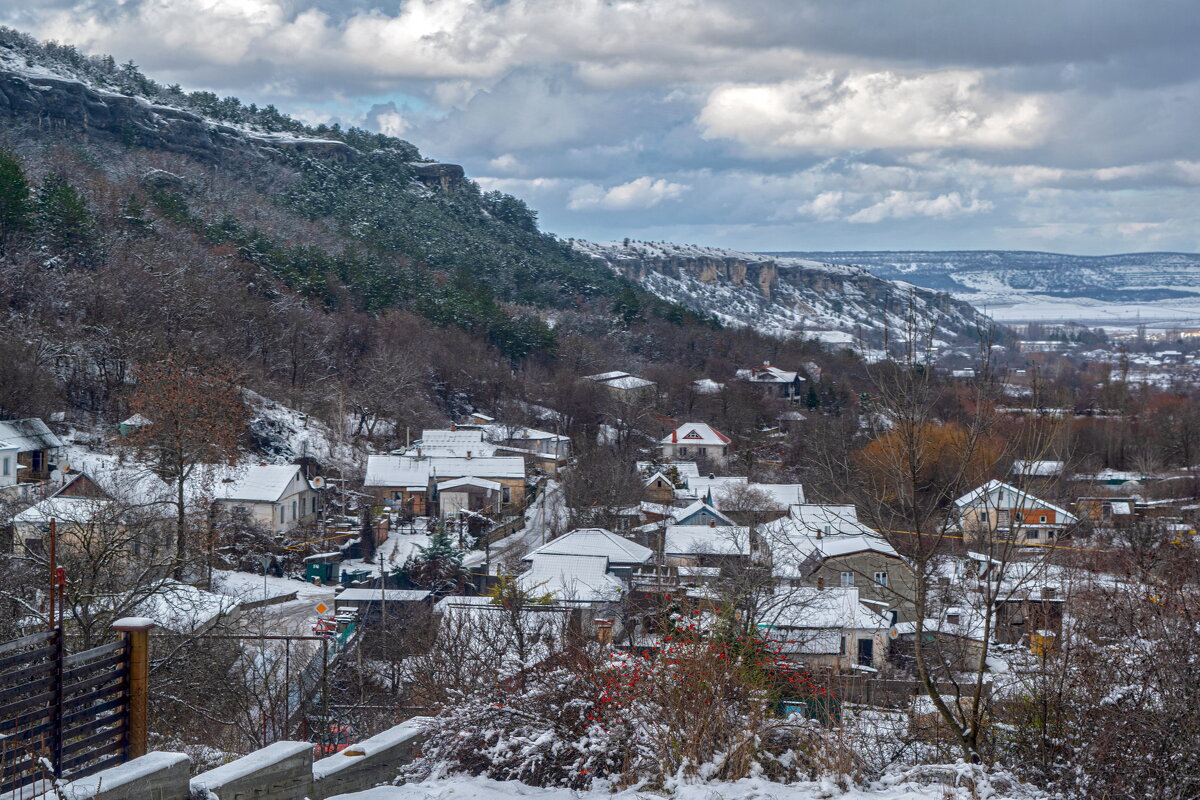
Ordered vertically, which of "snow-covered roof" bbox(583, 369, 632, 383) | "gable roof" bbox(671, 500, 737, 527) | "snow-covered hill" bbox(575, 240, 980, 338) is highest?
"snow-covered hill" bbox(575, 240, 980, 338)

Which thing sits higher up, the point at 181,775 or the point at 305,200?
the point at 305,200

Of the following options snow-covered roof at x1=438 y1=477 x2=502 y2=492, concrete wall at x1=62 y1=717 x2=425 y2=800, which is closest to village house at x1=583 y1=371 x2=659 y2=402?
snow-covered roof at x1=438 y1=477 x2=502 y2=492

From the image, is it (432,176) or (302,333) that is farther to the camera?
(432,176)

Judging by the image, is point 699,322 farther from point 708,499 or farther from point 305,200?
point 708,499

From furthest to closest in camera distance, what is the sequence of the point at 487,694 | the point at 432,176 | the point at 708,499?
the point at 432,176
the point at 708,499
the point at 487,694

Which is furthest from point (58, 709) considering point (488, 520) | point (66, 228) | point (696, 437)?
point (696, 437)

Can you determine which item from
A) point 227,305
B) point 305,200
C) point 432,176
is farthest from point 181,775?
point 432,176

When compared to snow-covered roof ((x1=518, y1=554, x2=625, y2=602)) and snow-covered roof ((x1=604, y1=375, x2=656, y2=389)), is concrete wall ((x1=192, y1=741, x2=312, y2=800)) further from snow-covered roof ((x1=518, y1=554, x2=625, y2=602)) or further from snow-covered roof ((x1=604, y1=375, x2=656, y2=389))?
snow-covered roof ((x1=604, y1=375, x2=656, y2=389))
